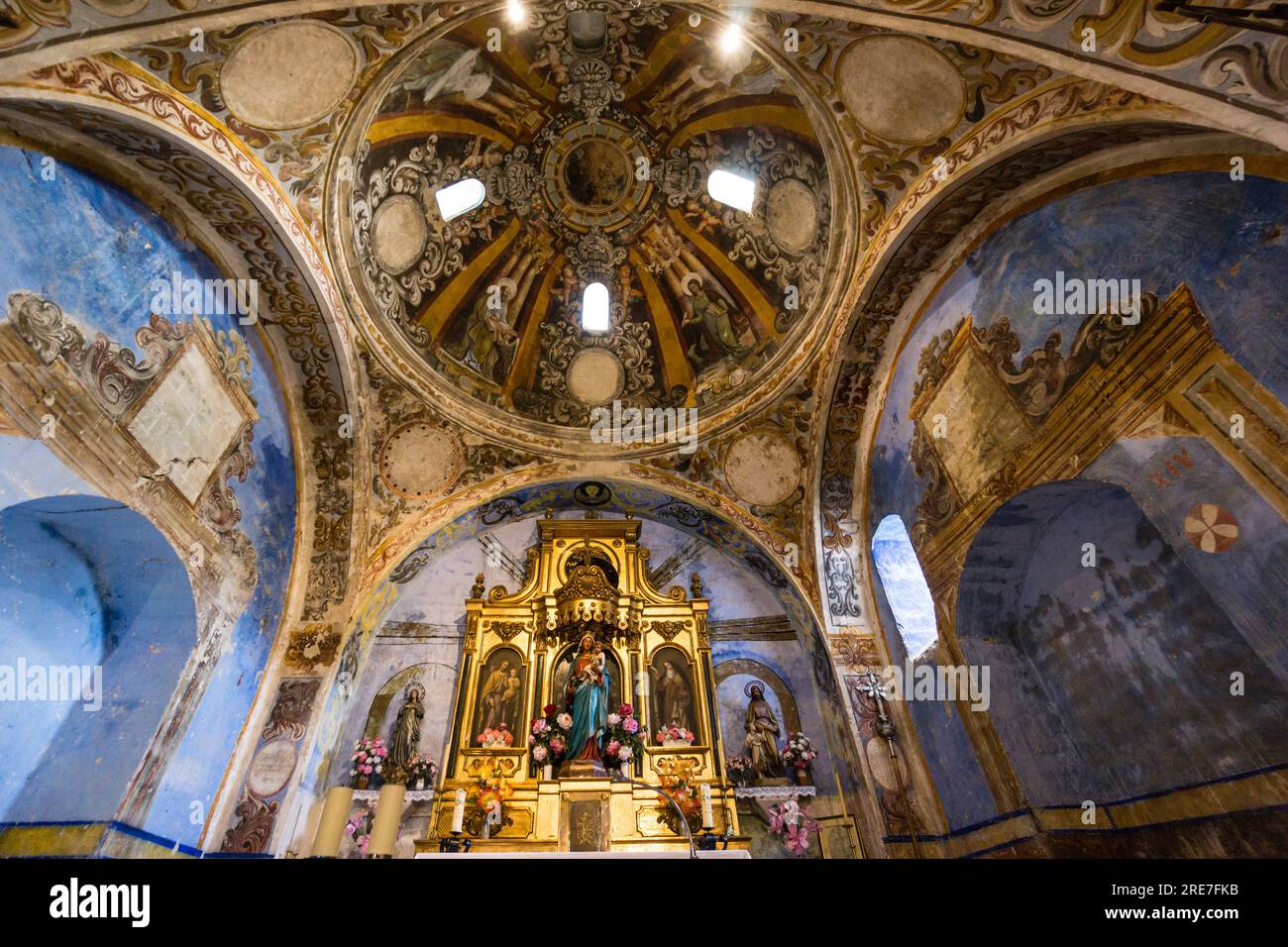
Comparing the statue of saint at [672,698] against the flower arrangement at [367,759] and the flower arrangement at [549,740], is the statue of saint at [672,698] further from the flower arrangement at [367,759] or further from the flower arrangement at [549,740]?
the flower arrangement at [367,759]

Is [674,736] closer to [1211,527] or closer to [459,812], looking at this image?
[459,812]

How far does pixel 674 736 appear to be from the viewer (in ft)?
30.3

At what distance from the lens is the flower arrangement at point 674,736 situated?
9141 millimetres

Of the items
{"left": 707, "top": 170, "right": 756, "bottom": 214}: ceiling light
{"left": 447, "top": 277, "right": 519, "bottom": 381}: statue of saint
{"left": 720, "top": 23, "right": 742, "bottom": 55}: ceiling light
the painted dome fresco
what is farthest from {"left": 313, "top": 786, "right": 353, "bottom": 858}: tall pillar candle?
{"left": 707, "top": 170, "right": 756, "bottom": 214}: ceiling light

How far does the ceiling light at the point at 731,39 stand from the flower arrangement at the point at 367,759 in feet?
36.7

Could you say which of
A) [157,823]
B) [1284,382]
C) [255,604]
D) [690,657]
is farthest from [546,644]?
[1284,382]

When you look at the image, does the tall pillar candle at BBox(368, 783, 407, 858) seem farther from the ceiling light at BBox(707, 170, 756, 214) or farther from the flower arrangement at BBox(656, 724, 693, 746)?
the ceiling light at BBox(707, 170, 756, 214)

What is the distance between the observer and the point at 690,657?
10.2 m

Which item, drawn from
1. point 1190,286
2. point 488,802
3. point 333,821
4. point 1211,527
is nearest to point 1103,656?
point 1211,527

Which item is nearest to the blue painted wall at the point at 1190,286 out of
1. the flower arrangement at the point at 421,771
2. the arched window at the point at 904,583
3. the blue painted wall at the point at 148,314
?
the arched window at the point at 904,583

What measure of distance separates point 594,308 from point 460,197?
3.11 m

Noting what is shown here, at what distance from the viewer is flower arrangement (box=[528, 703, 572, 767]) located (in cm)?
866

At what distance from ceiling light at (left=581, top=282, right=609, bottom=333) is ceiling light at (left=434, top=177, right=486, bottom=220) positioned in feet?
8.40
